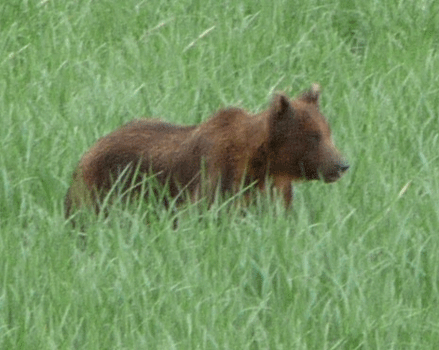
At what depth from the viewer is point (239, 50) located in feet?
23.5

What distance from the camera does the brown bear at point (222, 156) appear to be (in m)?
5.70

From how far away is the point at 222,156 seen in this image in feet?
18.8

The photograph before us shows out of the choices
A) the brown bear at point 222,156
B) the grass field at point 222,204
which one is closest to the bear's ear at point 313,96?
the brown bear at point 222,156

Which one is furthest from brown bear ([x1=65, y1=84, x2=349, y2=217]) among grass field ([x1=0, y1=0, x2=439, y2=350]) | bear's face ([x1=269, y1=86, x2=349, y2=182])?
grass field ([x1=0, y1=0, x2=439, y2=350])

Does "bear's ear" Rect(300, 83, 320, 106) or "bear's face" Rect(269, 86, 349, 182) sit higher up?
"bear's ear" Rect(300, 83, 320, 106)

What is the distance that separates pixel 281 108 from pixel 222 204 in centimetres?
49

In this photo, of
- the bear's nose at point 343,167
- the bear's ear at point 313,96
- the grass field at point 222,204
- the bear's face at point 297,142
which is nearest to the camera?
the grass field at point 222,204

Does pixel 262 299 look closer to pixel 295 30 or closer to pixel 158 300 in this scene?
pixel 158 300

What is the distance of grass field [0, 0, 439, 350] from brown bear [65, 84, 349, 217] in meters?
0.12

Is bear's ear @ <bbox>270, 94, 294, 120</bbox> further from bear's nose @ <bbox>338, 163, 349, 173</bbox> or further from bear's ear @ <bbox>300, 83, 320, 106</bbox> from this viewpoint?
bear's nose @ <bbox>338, 163, 349, 173</bbox>

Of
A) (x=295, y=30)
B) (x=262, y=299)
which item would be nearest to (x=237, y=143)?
(x=262, y=299)

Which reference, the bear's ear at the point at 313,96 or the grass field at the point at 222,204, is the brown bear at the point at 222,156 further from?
the grass field at the point at 222,204

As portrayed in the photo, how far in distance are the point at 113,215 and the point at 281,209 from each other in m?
0.59

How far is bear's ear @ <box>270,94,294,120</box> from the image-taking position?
18.7ft
